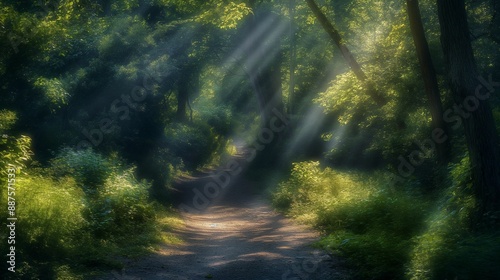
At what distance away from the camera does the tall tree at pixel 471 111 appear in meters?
11.3

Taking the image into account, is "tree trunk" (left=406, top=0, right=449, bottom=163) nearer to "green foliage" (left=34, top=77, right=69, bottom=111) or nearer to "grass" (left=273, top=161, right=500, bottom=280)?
"grass" (left=273, top=161, right=500, bottom=280)

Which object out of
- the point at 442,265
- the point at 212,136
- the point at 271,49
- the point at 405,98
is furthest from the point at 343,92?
the point at 212,136

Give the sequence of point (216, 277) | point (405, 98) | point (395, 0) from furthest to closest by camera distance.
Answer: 1. point (395, 0)
2. point (405, 98)
3. point (216, 277)

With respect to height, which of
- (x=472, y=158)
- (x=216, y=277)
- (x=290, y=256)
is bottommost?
(x=216, y=277)

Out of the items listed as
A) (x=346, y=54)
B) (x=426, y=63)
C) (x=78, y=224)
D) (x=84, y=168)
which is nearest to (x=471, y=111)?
(x=426, y=63)

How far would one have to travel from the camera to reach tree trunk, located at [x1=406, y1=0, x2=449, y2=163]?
1602 centimetres

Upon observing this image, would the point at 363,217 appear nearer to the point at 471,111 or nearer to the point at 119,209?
the point at 471,111

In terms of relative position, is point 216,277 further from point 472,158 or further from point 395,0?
point 395,0

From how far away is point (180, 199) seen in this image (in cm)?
2923

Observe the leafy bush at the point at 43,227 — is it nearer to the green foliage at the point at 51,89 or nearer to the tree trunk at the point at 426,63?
the green foliage at the point at 51,89

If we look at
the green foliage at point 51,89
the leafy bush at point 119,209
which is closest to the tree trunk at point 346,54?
the leafy bush at point 119,209

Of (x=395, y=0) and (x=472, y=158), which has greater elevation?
(x=395, y=0)

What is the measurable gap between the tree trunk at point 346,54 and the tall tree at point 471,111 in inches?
289

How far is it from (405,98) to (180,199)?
46.0 feet
